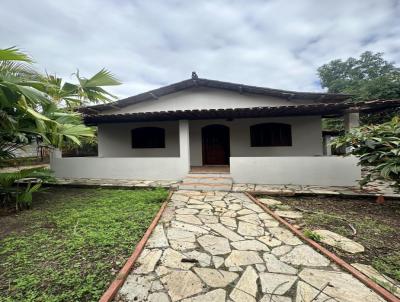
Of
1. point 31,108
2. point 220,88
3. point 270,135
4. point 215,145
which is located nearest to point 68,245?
point 31,108

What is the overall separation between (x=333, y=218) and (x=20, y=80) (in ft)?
23.6

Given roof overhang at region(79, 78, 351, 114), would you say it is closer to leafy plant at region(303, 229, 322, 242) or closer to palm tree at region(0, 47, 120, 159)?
palm tree at region(0, 47, 120, 159)

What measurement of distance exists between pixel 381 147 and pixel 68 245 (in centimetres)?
671

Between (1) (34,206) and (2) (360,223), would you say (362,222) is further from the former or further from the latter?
(1) (34,206)

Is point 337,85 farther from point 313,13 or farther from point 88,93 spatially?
point 88,93

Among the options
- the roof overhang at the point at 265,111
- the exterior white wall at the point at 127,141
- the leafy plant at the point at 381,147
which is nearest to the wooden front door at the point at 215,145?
the exterior white wall at the point at 127,141

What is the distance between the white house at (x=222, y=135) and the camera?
687cm

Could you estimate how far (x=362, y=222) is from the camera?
12.9 feet

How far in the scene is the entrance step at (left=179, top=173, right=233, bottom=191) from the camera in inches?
265

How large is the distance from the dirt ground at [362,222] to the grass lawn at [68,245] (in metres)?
3.22

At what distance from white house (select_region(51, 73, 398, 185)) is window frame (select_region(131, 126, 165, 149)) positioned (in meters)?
0.05

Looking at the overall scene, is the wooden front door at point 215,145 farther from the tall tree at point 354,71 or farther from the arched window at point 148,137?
the tall tree at point 354,71

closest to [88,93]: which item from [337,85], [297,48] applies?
[297,48]

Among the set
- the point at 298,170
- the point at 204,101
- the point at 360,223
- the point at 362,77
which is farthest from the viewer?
the point at 362,77
